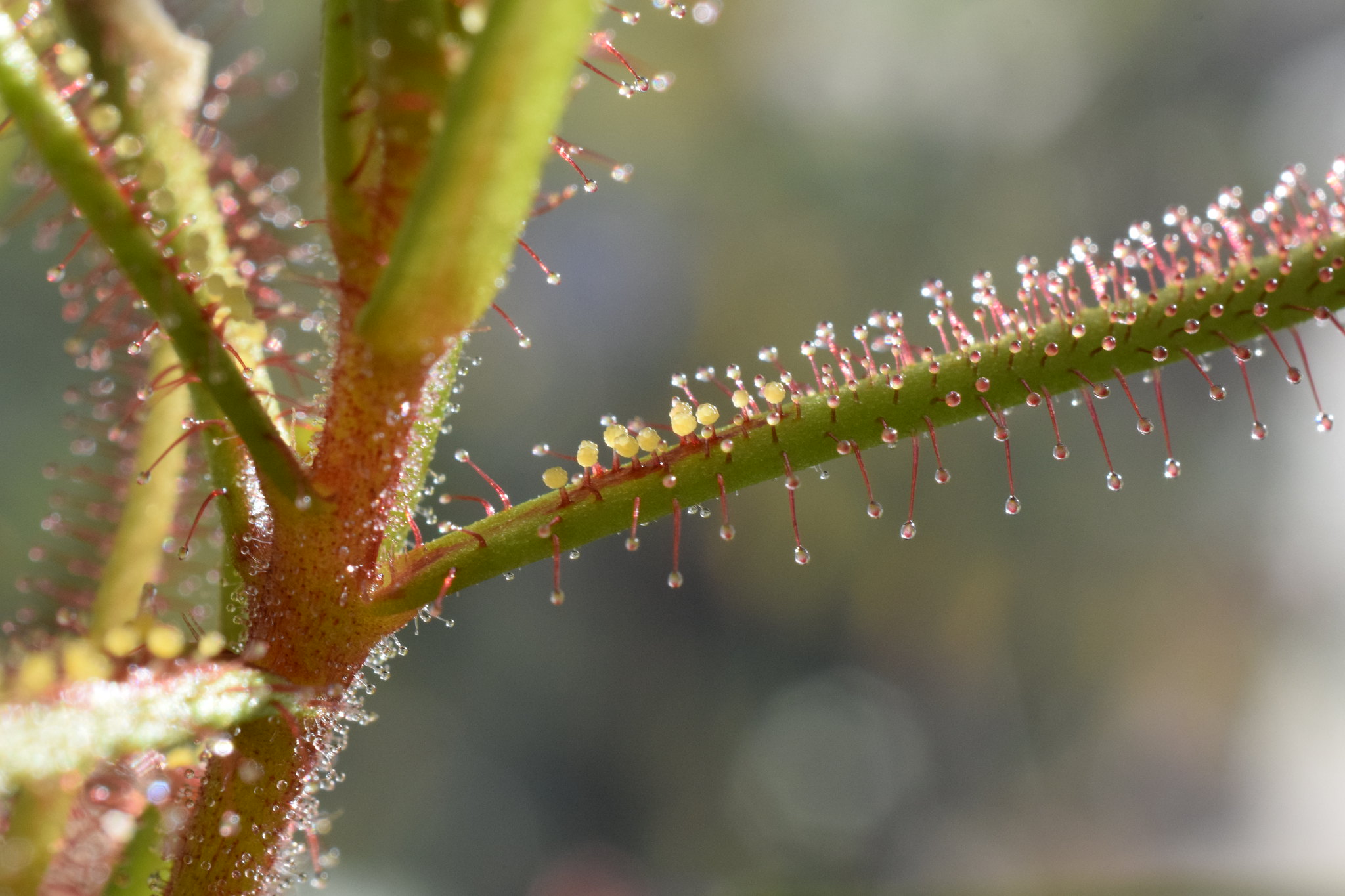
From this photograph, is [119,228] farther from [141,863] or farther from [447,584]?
[141,863]

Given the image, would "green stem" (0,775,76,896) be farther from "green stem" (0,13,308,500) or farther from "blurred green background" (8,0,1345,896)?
"blurred green background" (8,0,1345,896)

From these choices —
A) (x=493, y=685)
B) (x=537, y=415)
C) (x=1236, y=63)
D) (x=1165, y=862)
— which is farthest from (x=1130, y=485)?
(x=493, y=685)

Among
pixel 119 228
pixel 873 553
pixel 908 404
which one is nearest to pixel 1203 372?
pixel 908 404

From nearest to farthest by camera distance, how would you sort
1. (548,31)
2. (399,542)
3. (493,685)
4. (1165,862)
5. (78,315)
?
(548,31), (399,542), (78,315), (1165,862), (493,685)

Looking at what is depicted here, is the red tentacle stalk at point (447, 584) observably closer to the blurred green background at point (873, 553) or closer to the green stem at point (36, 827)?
the green stem at point (36, 827)

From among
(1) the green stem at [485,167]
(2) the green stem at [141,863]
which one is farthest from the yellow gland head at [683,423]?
(2) the green stem at [141,863]

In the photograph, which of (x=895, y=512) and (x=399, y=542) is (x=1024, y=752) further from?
(x=399, y=542)
